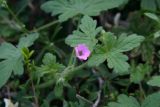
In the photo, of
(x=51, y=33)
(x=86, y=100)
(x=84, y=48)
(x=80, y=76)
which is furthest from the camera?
(x=51, y=33)

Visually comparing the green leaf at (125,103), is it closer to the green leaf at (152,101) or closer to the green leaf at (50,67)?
the green leaf at (152,101)

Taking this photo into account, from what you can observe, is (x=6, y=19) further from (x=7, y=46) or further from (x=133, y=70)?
(x=133, y=70)

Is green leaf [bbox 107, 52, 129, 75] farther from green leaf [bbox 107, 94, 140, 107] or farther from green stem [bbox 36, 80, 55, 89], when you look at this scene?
green stem [bbox 36, 80, 55, 89]

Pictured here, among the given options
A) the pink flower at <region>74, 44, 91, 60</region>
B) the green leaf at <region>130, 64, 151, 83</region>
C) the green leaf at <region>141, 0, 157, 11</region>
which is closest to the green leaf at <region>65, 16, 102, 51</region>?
the pink flower at <region>74, 44, 91, 60</region>

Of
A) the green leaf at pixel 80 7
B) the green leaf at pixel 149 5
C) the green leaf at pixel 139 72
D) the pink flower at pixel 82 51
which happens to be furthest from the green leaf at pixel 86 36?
the green leaf at pixel 149 5

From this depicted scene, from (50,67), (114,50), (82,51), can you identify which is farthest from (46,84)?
(114,50)

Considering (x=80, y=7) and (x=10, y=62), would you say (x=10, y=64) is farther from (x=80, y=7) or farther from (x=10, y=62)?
(x=80, y=7)

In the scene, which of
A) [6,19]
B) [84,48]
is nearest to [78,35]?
[84,48]
